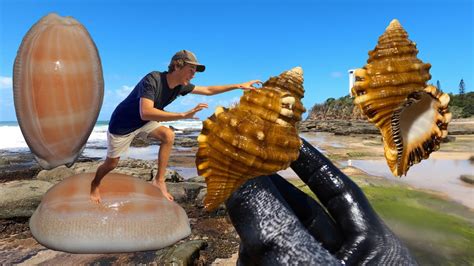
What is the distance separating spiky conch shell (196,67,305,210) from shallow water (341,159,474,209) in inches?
279

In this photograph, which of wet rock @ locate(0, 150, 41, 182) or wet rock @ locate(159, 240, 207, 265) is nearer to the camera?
wet rock @ locate(159, 240, 207, 265)

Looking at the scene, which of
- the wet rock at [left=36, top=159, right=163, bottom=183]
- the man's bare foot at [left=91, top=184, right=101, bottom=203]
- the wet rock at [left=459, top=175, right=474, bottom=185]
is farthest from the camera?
the wet rock at [left=459, top=175, right=474, bottom=185]

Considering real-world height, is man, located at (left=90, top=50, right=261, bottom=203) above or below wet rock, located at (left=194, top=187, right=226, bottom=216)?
above

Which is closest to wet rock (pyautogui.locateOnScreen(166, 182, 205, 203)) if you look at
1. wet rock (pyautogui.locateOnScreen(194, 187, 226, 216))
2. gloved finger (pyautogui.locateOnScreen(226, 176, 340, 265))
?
wet rock (pyautogui.locateOnScreen(194, 187, 226, 216))

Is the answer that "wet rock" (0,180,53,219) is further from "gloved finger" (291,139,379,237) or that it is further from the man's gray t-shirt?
"gloved finger" (291,139,379,237)

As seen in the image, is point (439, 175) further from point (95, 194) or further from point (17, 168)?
point (17, 168)

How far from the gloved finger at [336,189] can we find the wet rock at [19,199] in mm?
4938

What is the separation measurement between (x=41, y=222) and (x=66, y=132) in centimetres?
142

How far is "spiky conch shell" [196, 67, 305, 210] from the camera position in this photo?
37.3 inches

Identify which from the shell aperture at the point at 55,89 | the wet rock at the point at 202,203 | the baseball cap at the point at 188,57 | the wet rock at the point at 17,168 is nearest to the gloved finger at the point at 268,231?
the baseball cap at the point at 188,57

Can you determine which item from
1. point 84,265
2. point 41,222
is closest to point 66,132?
point 41,222

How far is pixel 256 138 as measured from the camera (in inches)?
37.1

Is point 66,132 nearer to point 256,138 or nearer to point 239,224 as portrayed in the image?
point 239,224

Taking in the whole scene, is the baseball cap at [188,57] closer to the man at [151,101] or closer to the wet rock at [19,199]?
the man at [151,101]
